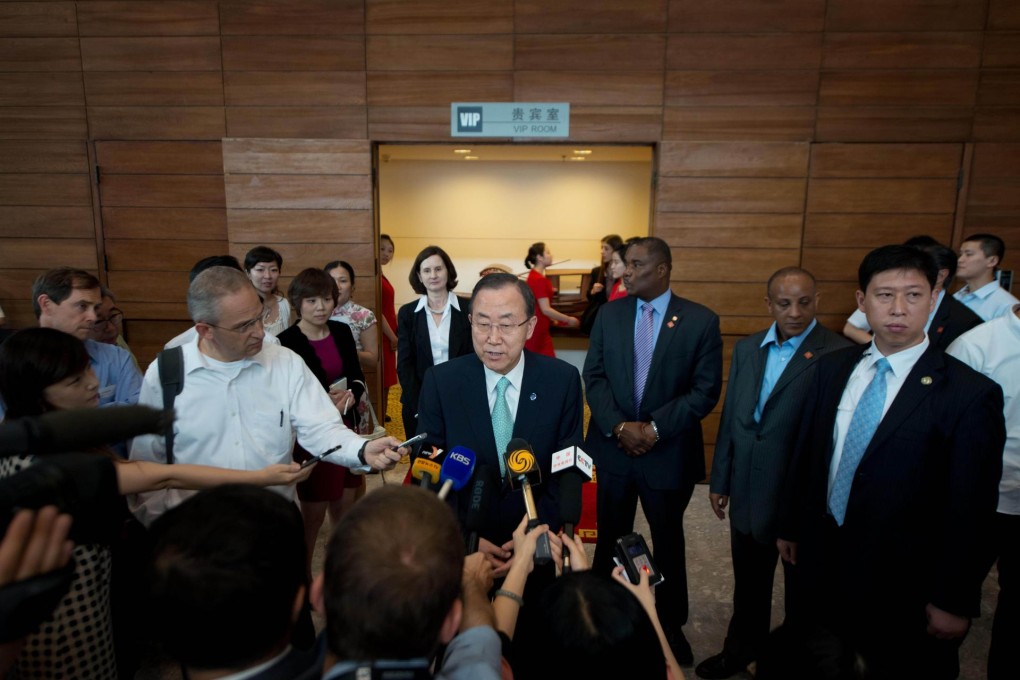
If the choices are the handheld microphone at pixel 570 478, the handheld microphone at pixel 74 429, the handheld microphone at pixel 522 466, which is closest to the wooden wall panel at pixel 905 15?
the handheld microphone at pixel 570 478

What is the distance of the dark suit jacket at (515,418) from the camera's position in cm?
192

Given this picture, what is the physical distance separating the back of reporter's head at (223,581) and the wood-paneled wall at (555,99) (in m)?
4.06

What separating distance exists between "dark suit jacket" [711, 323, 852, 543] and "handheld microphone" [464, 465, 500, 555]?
127 cm

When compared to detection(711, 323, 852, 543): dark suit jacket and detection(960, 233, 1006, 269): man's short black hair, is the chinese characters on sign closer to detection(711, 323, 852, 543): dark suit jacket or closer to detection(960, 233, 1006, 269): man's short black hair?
detection(711, 323, 852, 543): dark suit jacket

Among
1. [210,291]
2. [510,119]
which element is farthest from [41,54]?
[210,291]

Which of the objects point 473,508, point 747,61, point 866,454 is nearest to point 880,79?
point 747,61

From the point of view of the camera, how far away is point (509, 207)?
9.91 m

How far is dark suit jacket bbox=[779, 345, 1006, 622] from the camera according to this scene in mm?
1686

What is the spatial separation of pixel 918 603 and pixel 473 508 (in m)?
1.42

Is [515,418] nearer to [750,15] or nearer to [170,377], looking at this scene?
[170,377]

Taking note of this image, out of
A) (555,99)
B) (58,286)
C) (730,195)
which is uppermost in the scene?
(555,99)

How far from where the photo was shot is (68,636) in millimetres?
1638

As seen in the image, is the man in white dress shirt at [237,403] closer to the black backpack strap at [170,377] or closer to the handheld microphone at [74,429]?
the black backpack strap at [170,377]

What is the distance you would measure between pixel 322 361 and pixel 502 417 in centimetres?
145
